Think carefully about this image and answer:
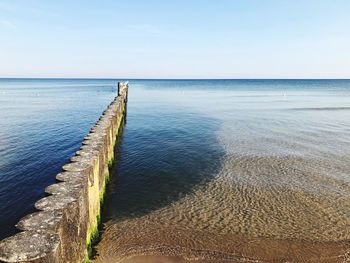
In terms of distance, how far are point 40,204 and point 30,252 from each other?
3.32 ft

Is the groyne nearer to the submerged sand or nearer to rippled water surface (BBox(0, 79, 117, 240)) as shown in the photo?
the submerged sand

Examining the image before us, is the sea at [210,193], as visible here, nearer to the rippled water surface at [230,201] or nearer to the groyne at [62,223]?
the rippled water surface at [230,201]

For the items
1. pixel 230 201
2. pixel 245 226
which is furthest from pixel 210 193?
pixel 245 226

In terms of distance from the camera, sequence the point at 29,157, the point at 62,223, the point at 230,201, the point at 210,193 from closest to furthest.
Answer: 1. the point at 62,223
2. the point at 230,201
3. the point at 210,193
4. the point at 29,157

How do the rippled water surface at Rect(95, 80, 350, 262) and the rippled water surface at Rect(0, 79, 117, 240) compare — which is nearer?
the rippled water surface at Rect(95, 80, 350, 262)

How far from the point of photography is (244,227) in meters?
5.20

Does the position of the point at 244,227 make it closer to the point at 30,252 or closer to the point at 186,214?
the point at 186,214

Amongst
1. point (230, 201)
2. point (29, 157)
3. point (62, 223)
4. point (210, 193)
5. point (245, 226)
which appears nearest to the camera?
point (62, 223)

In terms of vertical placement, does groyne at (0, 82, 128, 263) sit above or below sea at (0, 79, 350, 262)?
above

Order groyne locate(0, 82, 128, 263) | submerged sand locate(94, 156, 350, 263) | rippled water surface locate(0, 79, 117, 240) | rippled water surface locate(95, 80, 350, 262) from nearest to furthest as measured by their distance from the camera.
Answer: groyne locate(0, 82, 128, 263), submerged sand locate(94, 156, 350, 263), rippled water surface locate(95, 80, 350, 262), rippled water surface locate(0, 79, 117, 240)

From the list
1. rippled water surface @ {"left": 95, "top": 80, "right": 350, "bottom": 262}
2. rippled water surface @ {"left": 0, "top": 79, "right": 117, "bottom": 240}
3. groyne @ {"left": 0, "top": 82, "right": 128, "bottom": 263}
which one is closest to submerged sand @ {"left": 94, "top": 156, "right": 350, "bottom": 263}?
rippled water surface @ {"left": 95, "top": 80, "right": 350, "bottom": 262}

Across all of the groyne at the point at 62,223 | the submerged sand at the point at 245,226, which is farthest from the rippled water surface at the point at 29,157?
the submerged sand at the point at 245,226

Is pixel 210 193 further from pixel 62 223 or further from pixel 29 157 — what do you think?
pixel 29 157

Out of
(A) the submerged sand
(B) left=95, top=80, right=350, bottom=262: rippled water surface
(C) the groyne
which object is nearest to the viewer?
(C) the groyne
